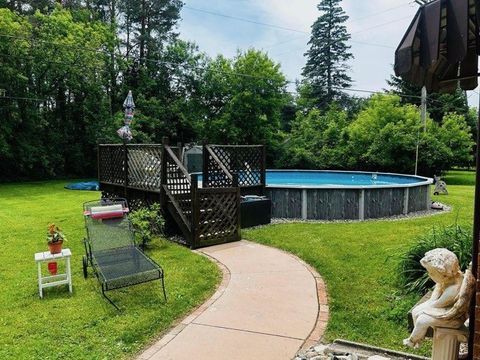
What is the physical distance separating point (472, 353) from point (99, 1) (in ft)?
86.5

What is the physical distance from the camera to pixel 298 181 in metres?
17.4

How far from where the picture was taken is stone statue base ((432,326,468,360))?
6.88 ft

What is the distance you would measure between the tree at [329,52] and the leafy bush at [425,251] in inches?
1148

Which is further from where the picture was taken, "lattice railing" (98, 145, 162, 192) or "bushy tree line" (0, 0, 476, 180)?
"bushy tree line" (0, 0, 476, 180)

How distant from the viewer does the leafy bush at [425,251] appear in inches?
154

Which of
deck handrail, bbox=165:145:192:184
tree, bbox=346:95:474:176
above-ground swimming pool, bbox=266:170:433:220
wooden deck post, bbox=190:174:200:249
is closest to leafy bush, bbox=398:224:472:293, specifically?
wooden deck post, bbox=190:174:200:249

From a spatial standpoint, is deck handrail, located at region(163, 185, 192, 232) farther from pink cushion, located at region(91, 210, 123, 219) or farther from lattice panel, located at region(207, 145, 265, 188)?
lattice panel, located at region(207, 145, 265, 188)

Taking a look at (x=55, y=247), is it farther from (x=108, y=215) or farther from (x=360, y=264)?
(x=360, y=264)

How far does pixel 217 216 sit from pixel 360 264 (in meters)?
2.57

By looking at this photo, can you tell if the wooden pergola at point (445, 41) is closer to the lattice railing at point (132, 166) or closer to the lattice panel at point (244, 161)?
the lattice railing at point (132, 166)

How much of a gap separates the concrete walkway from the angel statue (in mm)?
1175

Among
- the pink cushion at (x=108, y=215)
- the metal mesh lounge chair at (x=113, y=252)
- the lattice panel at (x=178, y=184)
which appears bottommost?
the metal mesh lounge chair at (x=113, y=252)

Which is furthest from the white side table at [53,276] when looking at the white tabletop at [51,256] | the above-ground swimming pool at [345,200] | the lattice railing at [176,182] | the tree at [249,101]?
the tree at [249,101]

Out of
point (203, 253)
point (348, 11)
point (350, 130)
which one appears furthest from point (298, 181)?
point (348, 11)
